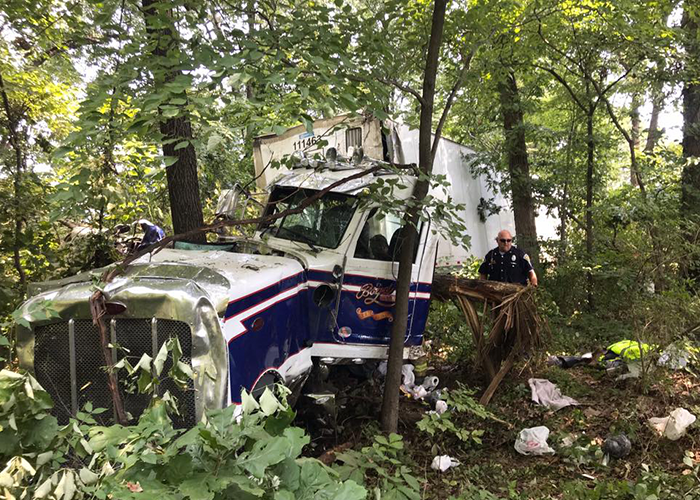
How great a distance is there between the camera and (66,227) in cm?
680

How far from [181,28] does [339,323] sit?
112 inches

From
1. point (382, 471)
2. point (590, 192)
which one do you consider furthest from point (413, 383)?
point (590, 192)

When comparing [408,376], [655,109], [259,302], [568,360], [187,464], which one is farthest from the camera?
[655,109]

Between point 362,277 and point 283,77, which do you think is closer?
point 283,77

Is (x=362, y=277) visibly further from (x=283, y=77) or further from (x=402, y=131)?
(x=402, y=131)

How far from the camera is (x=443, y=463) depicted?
4117 mm

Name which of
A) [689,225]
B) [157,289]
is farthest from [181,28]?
[689,225]

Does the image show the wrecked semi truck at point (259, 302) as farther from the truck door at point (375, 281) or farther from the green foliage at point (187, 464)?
the green foliage at point (187, 464)

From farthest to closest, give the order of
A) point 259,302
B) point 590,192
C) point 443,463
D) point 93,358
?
point 590,192 < point 443,463 < point 259,302 < point 93,358

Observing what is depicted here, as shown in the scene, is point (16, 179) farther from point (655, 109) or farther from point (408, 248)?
point (655, 109)

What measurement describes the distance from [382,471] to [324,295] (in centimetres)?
166

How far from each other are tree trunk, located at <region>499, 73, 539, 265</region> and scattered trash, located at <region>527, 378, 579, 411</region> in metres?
3.75

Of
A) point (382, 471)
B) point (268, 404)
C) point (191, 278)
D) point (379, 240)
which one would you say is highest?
point (379, 240)

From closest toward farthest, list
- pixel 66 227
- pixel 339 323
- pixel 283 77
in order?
1. pixel 283 77
2. pixel 339 323
3. pixel 66 227
